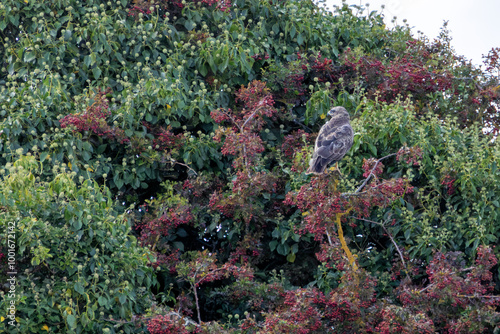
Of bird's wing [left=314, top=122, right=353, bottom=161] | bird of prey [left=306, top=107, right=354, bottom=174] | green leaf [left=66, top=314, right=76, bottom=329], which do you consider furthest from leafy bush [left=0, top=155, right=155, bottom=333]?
bird's wing [left=314, top=122, right=353, bottom=161]

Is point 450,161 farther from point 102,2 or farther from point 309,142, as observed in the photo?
point 102,2

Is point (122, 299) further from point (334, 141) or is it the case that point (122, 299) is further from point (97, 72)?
point (97, 72)

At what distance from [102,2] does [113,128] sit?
2.12 meters

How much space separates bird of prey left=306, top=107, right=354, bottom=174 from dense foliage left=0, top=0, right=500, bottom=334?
0.23 metres

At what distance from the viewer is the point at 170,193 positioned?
8.42 metres

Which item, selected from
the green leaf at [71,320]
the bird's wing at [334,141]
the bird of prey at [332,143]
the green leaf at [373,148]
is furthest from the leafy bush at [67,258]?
the green leaf at [373,148]

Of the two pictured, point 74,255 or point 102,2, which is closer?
point 74,255

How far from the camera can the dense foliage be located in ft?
22.4

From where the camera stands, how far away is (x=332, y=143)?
7.21m

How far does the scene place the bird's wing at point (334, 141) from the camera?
280 inches

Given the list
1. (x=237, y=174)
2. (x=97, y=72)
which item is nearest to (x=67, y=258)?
(x=237, y=174)

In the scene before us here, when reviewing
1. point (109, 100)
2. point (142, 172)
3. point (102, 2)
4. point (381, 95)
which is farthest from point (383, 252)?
point (102, 2)

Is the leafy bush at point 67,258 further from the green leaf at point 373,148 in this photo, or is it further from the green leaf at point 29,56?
the green leaf at point 373,148

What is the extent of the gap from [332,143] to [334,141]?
71 mm
